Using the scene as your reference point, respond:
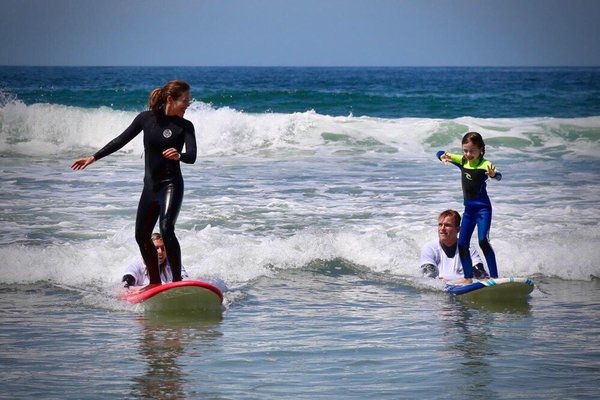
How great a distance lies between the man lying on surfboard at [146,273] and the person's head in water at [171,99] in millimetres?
1479

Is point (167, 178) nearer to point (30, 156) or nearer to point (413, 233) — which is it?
point (413, 233)

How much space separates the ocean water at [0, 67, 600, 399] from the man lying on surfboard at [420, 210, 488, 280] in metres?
0.26

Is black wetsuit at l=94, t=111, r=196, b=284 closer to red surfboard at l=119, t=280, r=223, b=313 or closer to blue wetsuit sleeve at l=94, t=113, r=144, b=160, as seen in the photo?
blue wetsuit sleeve at l=94, t=113, r=144, b=160

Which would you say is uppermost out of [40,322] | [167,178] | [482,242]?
[167,178]

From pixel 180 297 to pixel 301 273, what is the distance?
9.17 feet

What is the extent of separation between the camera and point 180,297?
28.2 feet

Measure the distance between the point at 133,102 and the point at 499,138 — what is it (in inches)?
636

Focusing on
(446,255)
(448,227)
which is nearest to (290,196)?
(446,255)

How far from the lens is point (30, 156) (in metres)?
21.1

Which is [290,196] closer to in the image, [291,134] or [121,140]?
[121,140]

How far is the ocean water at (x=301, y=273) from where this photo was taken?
6.68m

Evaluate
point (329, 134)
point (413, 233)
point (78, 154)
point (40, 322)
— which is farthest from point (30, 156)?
point (40, 322)

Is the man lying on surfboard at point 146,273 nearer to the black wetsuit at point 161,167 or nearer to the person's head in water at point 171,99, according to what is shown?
the black wetsuit at point 161,167

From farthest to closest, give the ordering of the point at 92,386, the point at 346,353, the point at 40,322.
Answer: the point at 40,322 < the point at 346,353 < the point at 92,386
